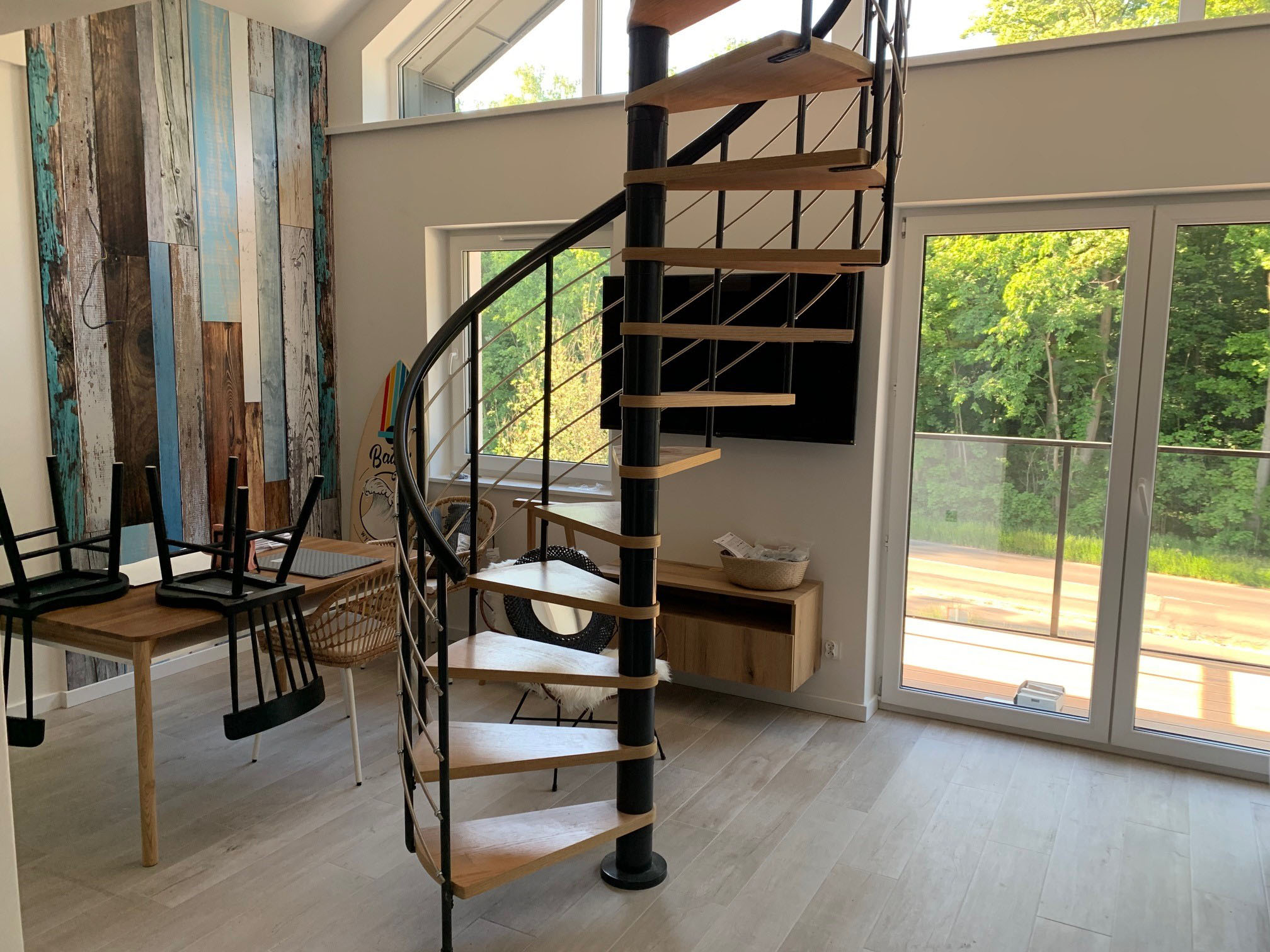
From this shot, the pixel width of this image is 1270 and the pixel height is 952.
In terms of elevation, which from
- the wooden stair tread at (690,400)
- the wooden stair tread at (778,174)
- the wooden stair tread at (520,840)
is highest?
the wooden stair tread at (778,174)

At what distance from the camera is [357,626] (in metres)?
3.43

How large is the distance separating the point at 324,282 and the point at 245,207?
60 centimetres

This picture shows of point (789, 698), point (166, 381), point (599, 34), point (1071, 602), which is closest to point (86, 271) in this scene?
point (166, 381)

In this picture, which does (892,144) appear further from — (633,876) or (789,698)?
(789,698)

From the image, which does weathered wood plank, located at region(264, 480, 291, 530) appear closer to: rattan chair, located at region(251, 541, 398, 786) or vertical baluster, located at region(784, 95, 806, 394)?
rattan chair, located at region(251, 541, 398, 786)

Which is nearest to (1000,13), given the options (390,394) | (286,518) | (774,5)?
(774,5)

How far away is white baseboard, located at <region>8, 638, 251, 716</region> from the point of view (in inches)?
156

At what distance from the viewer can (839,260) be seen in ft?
8.29

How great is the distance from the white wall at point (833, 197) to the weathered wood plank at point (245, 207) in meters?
0.56

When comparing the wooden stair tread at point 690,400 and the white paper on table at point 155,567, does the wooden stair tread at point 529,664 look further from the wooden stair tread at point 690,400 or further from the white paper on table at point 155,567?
the white paper on table at point 155,567

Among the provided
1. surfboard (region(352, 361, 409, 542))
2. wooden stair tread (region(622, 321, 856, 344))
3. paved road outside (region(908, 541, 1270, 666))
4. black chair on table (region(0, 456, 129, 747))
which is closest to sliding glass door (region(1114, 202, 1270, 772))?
paved road outside (region(908, 541, 1270, 666))

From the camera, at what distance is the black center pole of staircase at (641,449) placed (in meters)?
2.62

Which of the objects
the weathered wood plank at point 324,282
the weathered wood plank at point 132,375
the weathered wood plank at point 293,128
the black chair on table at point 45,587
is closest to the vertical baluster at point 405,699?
the black chair on table at point 45,587

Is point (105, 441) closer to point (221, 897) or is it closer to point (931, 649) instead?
point (221, 897)
